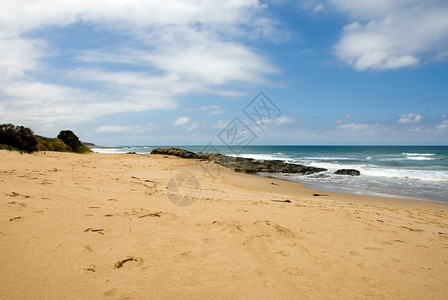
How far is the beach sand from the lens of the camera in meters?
2.87

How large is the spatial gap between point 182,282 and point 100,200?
12.0 ft

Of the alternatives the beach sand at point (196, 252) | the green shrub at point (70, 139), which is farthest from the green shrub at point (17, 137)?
the beach sand at point (196, 252)

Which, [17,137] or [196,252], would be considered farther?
[17,137]

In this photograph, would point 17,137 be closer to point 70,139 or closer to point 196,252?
point 70,139

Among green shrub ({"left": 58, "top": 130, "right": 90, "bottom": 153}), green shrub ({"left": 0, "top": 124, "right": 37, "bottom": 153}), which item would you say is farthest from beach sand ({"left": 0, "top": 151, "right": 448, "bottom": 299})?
green shrub ({"left": 58, "top": 130, "right": 90, "bottom": 153})

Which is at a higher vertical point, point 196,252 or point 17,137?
point 17,137

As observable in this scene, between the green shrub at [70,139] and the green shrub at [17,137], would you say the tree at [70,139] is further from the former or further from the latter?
the green shrub at [17,137]

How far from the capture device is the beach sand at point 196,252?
9.41ft

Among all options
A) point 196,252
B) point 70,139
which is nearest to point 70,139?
point 70,139

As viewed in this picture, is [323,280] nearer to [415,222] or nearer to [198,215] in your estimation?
[198,215]

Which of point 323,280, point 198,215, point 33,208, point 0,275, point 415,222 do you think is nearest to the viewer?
point 0,275

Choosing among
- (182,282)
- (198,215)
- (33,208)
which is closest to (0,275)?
(182,282)

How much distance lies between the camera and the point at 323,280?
10.6 feet

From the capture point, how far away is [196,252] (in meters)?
3.77
